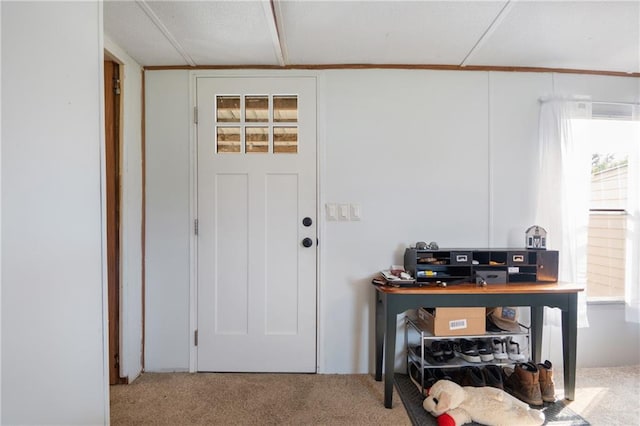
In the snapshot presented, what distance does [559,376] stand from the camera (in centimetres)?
190

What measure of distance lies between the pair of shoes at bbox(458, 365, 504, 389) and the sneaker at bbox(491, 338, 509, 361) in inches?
2.6

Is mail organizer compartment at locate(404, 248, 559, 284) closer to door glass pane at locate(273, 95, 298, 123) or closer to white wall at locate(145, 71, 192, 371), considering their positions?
door glass pane at locate(273, 95, 298, 123)

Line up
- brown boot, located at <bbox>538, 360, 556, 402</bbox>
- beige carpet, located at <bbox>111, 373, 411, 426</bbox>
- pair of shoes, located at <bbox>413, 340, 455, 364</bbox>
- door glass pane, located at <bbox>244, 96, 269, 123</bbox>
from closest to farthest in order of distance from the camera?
beige carpet, located at <bbox>111, 373, 411, 426</bbox> → brown boot, located at <bbox>538, 360, 556, 402</bbox> → pair of shoes, located at <bbox>413, 340, 455, 364</bbox> → door glass pane, located at <bbox>244, 96, 269, 123</bbox>

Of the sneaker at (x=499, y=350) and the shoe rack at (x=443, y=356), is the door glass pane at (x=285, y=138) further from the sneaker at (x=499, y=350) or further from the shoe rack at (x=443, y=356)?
the sneaker at (x=499, y=350)

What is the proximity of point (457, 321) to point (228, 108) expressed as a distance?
6.93 feet

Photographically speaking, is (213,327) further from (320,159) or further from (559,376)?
(559,376)

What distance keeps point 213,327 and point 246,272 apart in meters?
0.46

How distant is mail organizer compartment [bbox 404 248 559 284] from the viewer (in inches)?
68.8

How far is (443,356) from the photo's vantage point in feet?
5.72

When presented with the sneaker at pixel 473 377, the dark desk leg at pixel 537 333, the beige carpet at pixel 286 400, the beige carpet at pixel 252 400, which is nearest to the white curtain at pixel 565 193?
the dark desk leg at pixel 537 333

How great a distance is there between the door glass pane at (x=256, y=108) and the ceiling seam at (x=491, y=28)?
1.41 meters

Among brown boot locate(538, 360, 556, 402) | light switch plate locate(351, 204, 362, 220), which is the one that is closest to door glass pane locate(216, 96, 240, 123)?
light switch plate locate(351, 204, 362, 220)

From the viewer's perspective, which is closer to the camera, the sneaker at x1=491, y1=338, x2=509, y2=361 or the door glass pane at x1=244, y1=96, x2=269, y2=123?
the sneaker at x1=491, y1=338, x2=509, y2=361

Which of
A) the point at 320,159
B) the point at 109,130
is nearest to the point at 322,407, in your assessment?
the point at 320,159
